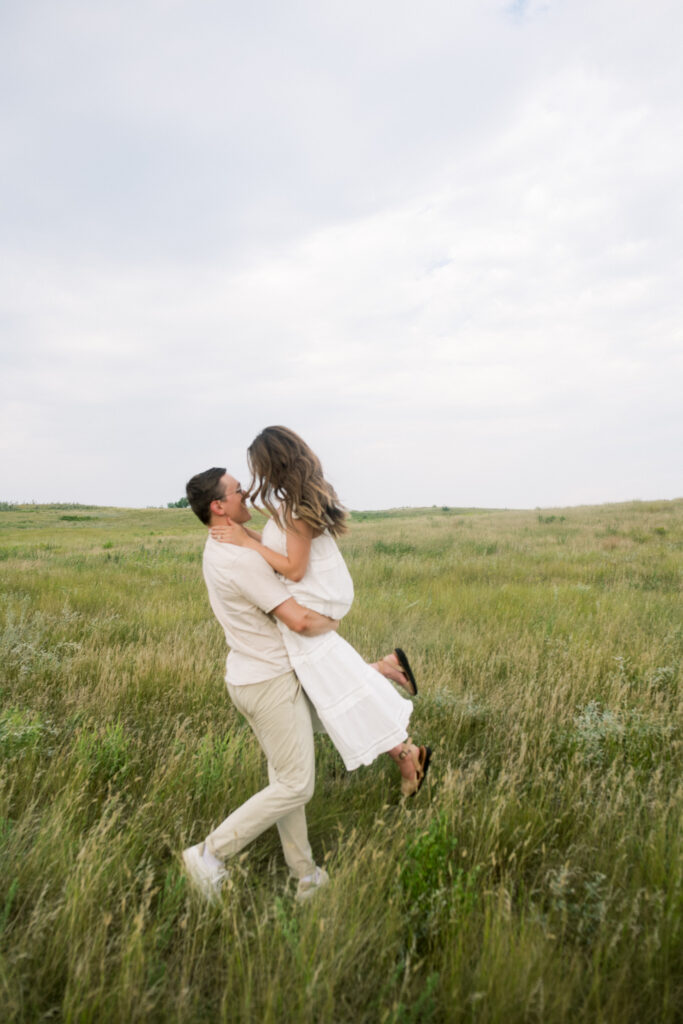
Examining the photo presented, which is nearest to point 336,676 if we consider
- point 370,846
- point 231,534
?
point 370,846

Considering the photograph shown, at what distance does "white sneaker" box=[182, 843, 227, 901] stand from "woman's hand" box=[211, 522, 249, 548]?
145cm

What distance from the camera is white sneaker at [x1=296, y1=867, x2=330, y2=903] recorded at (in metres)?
2.44

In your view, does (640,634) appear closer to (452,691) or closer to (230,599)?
(452,691)

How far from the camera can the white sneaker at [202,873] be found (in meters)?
2.46

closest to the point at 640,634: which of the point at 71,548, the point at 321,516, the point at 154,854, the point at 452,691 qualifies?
the point at 452,691

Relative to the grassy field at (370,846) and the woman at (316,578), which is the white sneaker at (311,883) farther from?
the woman at (316,578)

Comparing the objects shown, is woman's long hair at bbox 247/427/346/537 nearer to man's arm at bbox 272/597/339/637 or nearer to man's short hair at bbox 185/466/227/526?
man's short hair at bbox 185/466/227/526

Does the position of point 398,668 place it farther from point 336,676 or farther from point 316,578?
point 316,578

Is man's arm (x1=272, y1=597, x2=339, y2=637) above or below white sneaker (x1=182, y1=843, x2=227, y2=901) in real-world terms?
above

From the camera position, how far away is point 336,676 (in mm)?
2789

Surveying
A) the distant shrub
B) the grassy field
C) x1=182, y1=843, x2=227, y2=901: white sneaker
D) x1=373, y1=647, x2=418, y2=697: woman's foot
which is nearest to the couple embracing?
x1=182, y1=843, x2=227, y2=901: white sneaker

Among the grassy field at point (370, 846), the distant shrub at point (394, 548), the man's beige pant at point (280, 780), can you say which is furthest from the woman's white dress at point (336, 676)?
the distant shrub at point (394, 548)

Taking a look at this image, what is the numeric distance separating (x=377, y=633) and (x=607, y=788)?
3.70 metres

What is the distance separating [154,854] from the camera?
2777mm
